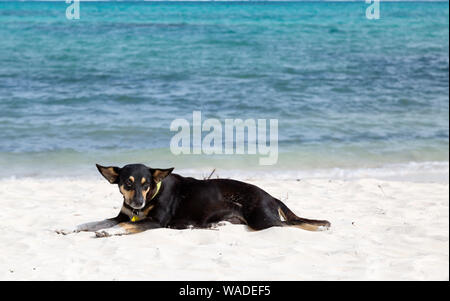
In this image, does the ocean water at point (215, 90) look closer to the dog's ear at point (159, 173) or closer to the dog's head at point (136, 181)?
the dog's head at point (136, 181)

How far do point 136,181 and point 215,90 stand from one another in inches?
476

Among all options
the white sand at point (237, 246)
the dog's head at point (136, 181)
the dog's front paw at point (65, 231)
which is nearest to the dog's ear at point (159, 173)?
the dog's head at point (136, 181)

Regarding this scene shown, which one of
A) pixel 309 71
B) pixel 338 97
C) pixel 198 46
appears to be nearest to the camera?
pixel 338 97

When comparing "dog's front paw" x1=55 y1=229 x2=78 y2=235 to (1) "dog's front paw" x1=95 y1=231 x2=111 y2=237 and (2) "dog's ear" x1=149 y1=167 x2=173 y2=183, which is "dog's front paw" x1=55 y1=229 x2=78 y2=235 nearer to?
(1) "dog's front paw" x1=95 y1=231 x2=111 y2=237

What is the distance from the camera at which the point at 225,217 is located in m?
6.82

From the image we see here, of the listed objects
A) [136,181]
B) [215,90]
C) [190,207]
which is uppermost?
[136,181]

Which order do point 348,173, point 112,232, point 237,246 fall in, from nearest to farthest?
point 237,246 < point 112,232 < point 348,173

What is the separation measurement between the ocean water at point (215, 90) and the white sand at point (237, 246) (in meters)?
2.74

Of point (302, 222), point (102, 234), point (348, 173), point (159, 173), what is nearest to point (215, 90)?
point (348, 173)

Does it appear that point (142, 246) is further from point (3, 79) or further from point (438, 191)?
point (3, 79)

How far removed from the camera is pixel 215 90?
60.2ft

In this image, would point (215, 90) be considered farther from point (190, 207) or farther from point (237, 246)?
point (237, 246)

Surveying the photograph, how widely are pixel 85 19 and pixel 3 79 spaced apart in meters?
16.3

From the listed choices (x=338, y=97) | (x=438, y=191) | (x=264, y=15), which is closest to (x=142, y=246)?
(x=438, y=191)
